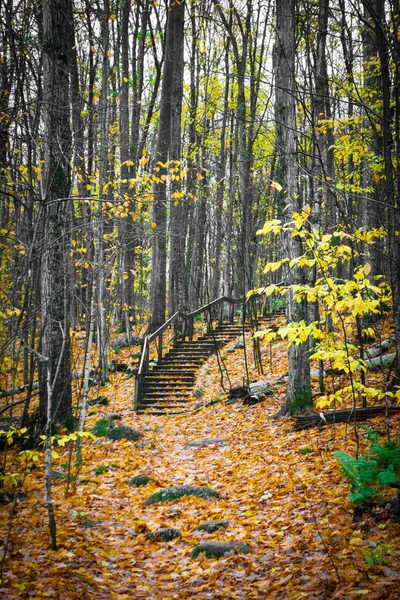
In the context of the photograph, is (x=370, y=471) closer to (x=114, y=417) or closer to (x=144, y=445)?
(x=144, y=445)

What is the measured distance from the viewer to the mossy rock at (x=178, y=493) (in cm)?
558

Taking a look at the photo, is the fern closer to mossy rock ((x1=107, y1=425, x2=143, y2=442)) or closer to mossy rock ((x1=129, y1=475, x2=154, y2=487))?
mossy rock ((x1=129, y1=475, x2=154, y2=487))

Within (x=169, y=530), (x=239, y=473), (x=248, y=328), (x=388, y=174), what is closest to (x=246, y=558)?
(x=169, y=530)

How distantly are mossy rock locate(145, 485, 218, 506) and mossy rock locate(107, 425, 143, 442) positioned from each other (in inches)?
109

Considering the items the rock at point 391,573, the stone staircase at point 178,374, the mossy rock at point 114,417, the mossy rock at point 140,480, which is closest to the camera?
the rock at point 391,573

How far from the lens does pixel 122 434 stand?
844cm

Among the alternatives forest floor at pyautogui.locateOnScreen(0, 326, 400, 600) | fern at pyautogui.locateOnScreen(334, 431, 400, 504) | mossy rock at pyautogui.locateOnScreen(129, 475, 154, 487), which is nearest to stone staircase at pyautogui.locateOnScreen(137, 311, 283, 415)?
forest floor at pyautogui.locateOnScreen(0, 326, 400, 600)

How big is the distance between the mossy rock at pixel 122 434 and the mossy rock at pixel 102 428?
110mm

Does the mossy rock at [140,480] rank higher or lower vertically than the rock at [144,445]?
higher

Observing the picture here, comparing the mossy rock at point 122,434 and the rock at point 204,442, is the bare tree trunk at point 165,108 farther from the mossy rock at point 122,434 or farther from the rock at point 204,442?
the rock at point 204,442

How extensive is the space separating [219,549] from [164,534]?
770mm

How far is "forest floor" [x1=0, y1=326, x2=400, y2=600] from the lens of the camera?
3.40 m

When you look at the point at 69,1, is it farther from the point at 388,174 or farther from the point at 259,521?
the point at 259,521

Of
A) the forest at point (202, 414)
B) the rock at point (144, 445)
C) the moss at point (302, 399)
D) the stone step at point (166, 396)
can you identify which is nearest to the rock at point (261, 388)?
the forest at point (202, 414)
